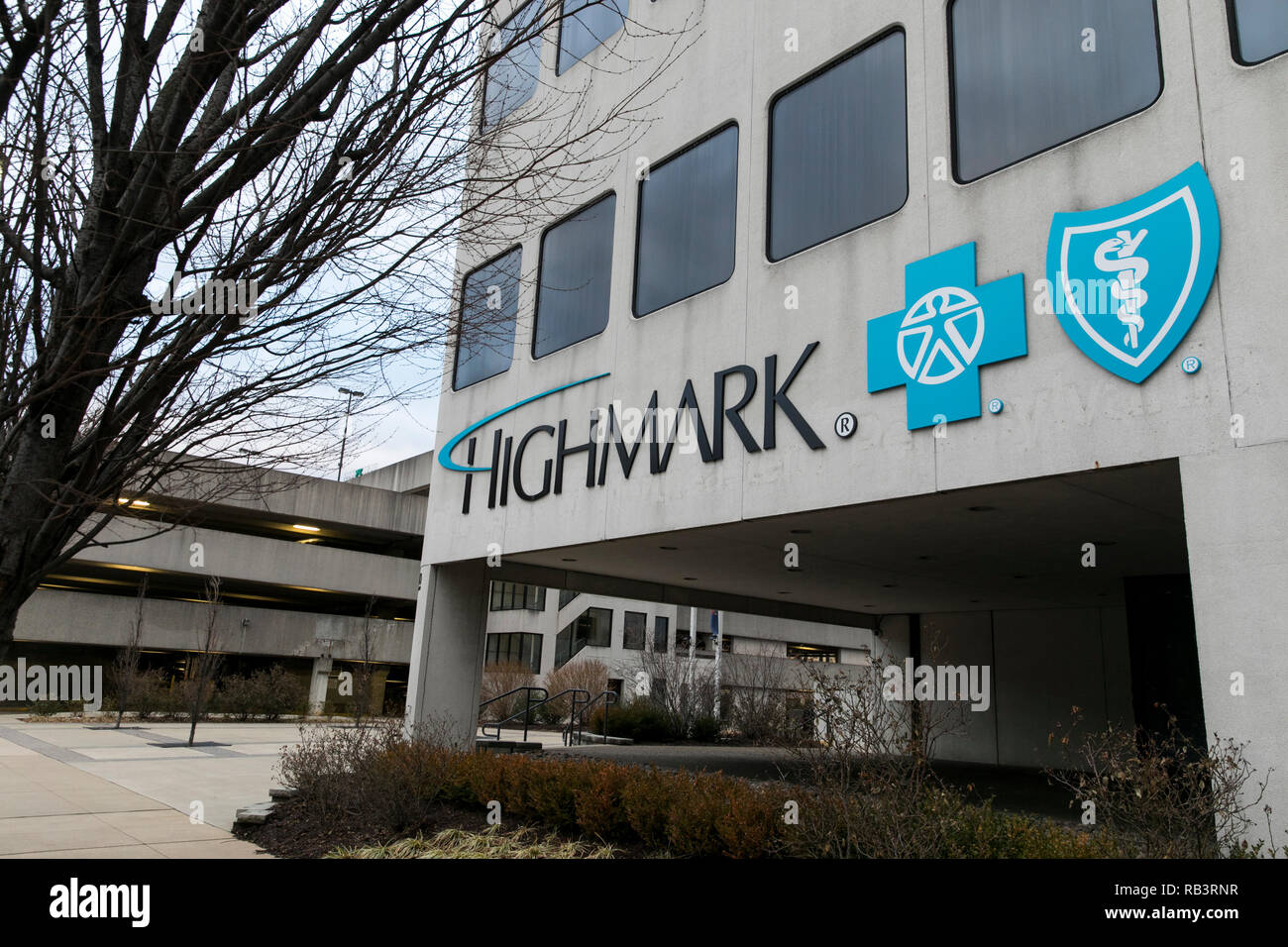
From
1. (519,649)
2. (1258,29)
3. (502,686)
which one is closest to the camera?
(1258,29)

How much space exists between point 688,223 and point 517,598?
3991cm

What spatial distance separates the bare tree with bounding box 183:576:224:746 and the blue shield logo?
1846cm

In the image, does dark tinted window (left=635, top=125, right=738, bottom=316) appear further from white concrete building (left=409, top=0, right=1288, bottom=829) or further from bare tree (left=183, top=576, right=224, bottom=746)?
bare tree (left=183, top=576, right=224, bottom=746)

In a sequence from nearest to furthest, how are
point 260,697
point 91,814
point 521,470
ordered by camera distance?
1. point 91,814
2. point 521,470
3. point 260,697

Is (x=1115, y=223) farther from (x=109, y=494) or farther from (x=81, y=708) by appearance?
(x=81, y=708)

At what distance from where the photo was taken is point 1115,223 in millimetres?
6715

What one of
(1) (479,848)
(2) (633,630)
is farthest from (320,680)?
(1) (479,848)

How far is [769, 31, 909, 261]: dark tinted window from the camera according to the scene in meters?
8.70

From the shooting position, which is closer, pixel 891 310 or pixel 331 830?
pixel 891 310

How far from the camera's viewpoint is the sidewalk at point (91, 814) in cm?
798

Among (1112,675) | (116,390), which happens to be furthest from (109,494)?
(1112,675)

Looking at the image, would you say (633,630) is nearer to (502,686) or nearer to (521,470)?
(502,686)

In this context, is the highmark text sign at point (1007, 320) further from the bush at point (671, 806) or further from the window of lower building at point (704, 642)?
the window of lower building at point (704, 642)

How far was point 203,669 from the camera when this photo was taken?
21.9 meters
